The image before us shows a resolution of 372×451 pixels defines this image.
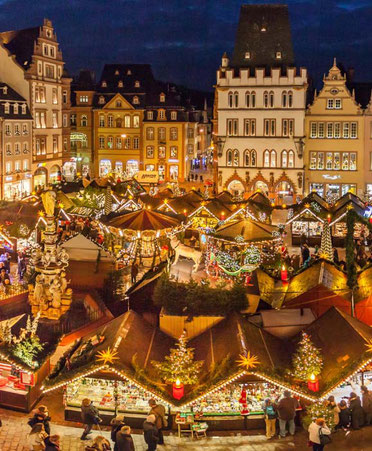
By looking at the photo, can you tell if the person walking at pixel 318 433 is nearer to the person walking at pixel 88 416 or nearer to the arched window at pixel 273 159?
the person walking at pixel 88 416

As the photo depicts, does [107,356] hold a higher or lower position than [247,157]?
lower

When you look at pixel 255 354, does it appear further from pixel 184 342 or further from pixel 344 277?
pixel 344 277

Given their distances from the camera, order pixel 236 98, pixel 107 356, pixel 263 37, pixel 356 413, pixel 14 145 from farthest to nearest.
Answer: pixel 263 37
pixel 236 98
pixel 14 145
pixel 107 356
pixel 356 413

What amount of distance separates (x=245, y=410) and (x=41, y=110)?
142 ft

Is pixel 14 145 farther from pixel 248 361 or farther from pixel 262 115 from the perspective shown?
pixel 248 361

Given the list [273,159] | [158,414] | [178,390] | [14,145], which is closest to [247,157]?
[273,159]

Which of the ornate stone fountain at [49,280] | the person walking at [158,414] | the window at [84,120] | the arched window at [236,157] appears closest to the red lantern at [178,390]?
the person walking at [158,414]

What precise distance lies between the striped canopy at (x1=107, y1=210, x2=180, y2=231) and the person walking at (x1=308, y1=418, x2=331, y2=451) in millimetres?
12877

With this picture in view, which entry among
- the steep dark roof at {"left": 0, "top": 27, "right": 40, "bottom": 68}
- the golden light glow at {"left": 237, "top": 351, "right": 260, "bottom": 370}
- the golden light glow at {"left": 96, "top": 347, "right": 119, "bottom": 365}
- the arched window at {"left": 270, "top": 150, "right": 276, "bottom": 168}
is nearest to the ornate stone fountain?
the golden light glow at {"left": 96, "top": 347, "right": 119, "bottom": 365}

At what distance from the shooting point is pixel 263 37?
161 ft

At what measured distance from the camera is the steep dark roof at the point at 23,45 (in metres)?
50.8

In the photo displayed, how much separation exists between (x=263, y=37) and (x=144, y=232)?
30.0 m

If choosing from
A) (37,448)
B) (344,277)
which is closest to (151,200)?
(344,277)

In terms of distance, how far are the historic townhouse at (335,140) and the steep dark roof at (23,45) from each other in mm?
22511
